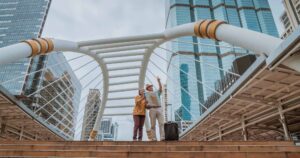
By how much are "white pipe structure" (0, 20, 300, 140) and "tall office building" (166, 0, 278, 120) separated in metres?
86.3

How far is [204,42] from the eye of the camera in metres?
118

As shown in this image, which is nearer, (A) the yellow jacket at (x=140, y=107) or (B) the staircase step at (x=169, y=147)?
(B) the staircase step at (x=169, y=147)

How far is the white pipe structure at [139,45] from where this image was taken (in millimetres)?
7681

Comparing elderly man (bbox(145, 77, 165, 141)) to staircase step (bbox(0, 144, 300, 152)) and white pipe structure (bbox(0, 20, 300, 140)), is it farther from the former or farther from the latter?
white pipe structure (bbox(0, 20, 300, 140))

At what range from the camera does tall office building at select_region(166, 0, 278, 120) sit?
108875mm

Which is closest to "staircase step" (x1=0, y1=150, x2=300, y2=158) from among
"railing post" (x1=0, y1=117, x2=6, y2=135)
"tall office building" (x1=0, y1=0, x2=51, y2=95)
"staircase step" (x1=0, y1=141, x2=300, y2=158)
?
"staircase step" (x1=0, y1=141, x2=300, y2=158)

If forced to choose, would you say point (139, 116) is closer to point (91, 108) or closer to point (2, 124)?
point (2, 124)

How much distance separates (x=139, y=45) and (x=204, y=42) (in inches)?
4252

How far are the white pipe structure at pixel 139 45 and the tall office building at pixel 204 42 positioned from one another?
3398 inches

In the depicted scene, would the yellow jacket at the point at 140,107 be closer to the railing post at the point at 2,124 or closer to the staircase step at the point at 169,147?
the staircase step at the point at 169,147

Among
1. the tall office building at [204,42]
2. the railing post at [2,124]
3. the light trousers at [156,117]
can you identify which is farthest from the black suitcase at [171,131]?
the tall office building at [204,42]

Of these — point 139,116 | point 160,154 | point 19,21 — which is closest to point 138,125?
point 139,116

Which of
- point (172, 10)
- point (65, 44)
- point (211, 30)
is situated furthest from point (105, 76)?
point (172, 10)

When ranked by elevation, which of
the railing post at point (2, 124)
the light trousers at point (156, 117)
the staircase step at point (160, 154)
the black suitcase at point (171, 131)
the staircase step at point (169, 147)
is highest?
the railing post at point (2, 124)
